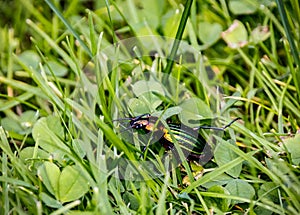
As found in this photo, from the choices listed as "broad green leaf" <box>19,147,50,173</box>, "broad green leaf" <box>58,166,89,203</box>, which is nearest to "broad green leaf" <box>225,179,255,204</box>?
"broad green leaf" <box>58,166,89,203</box>

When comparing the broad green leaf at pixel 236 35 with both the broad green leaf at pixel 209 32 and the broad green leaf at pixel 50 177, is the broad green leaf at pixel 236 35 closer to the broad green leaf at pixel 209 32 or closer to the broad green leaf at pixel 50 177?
the broad green leaf at pixel 209 32

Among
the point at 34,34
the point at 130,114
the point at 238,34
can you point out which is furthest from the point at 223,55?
the point at 34,34

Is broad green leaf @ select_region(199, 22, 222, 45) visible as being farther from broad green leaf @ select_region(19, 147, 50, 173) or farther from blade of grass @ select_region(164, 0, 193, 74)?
broad green leaf @ select_region(19, 147, 50, 173)

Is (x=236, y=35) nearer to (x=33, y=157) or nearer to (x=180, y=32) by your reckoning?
(x=180, y=32)

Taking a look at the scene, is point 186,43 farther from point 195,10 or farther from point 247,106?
point 247,106

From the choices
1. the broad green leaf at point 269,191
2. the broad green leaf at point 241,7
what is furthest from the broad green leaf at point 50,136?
the broad green leaf at point 241,7

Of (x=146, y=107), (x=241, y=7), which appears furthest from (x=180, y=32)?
(x=241, y=7)
